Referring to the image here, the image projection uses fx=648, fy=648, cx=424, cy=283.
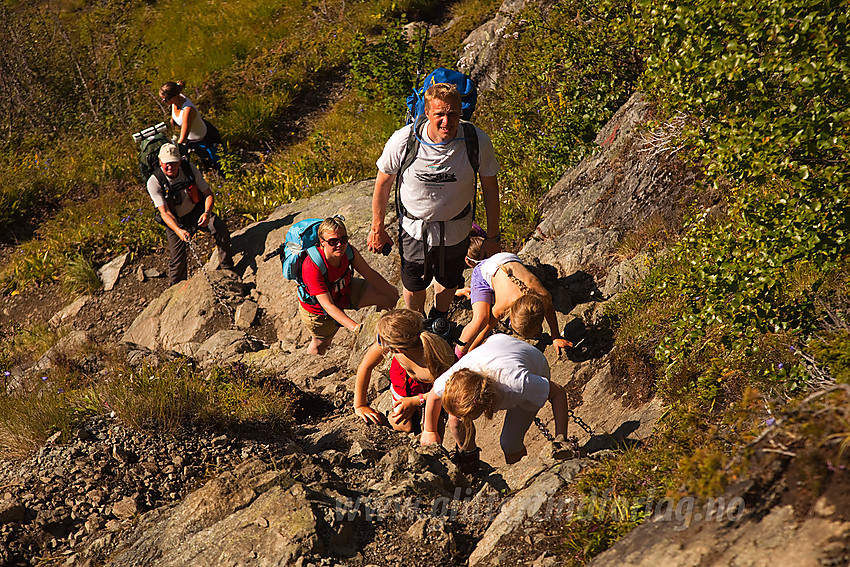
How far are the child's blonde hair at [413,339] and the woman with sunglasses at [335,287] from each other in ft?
3.89

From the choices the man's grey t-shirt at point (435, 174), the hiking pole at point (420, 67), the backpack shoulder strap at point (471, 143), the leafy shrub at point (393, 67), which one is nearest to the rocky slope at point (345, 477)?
the man's grey t-shirt at point (435, 174)

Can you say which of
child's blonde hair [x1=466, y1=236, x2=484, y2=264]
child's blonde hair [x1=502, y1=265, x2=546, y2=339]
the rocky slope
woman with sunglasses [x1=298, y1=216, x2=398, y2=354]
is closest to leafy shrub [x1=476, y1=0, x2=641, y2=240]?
the rocky slope

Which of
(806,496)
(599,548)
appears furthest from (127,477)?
(806,496)

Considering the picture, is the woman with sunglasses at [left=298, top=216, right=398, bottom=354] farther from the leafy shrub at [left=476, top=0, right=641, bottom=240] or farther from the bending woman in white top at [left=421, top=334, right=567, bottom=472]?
the leafy shrub at [left=476, top=0, right=641, bottom=240]

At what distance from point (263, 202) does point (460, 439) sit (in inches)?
297

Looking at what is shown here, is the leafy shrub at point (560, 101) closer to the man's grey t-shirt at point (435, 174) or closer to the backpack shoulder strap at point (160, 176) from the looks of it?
the man's grey t-shirt at point (435, 174)

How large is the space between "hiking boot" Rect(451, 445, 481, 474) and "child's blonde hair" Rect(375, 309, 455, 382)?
0.54m

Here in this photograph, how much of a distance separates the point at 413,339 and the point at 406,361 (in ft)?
0.76

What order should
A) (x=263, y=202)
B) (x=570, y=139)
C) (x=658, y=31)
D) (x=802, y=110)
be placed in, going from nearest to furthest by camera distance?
1. (x=802, y=110)
2. (x=658, y=31)
3. (x=570, y=139)
4. (x=263, y=202)

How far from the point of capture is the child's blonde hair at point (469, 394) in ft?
12.1

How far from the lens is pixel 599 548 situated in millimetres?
2988

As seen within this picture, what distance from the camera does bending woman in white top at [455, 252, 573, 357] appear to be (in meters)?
5.05

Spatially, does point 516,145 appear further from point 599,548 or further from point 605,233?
point 599,548

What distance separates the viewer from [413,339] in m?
4.42
